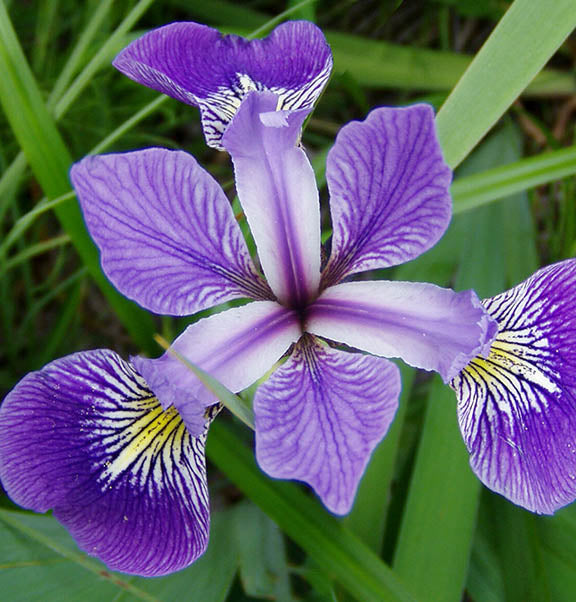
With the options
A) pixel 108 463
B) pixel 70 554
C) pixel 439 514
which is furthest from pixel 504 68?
pixel 70 554

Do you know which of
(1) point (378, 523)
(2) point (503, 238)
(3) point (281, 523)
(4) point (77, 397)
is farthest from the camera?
(2) point (503, 238)

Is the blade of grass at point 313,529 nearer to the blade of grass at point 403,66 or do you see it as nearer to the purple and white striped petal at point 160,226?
the purple and white striped petal at point 160,226

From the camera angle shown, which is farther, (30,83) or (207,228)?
(30,83)

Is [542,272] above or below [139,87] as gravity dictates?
below

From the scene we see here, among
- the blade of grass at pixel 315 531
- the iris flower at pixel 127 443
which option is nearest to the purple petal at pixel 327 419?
the iris flower at pixel 127 443

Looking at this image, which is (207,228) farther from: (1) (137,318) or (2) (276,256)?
(1) (137,318)

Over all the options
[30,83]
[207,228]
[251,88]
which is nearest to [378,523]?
[207,228]

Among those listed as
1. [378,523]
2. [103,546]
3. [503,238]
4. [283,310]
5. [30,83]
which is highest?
[30,83]
